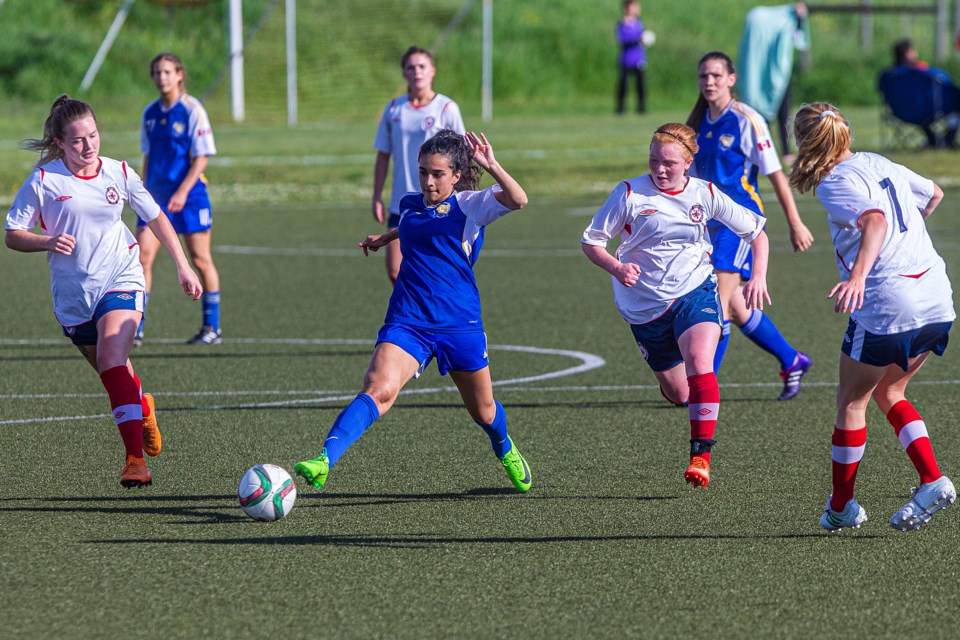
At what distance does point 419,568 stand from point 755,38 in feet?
61.3

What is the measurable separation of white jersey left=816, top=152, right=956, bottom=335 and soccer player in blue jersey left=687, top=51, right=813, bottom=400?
8.98 ft

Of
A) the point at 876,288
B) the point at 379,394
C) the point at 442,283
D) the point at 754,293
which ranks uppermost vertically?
the point at 876,288

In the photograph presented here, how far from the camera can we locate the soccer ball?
5.96m

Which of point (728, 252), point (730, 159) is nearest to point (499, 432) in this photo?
point (728, 252)

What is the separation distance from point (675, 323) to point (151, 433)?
2488mm

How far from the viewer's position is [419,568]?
545cm

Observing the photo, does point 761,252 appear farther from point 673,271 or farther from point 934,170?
point 934,170

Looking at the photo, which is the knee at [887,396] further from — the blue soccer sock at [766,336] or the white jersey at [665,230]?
the blue soccer sock at [766,336]

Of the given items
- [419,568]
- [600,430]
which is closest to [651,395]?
[600,430]

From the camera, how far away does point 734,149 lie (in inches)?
342

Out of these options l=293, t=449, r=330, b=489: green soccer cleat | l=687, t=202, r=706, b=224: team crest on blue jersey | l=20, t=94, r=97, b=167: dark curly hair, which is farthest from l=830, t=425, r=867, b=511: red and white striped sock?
l=20, t=94, r=97, b=167: dark curly hair

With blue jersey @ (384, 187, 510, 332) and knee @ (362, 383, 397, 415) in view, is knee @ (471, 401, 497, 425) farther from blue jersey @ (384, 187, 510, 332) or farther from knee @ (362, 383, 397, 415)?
knee @ (362, 383, 397, 415)

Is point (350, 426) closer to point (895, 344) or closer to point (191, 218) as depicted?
point (895, 344)

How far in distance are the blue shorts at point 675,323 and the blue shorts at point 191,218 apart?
16.7 feet
